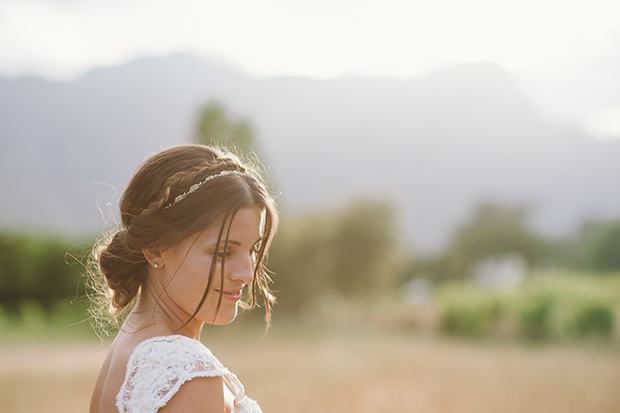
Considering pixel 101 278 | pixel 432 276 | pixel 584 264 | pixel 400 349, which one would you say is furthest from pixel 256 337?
pixel 432 276

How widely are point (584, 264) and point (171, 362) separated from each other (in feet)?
121

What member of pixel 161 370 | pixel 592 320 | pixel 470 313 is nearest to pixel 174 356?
pixel 161 370

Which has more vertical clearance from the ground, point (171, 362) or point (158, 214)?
point (158, 214)

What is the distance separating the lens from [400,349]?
16016 mm

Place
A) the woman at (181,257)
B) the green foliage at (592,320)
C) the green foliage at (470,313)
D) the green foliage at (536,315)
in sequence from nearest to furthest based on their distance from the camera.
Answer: the woman at (181,257), the green foliage at (592,320), the green foliage at (536,315), the green foliage at (470,313)

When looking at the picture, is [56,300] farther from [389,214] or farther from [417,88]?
[417,88]

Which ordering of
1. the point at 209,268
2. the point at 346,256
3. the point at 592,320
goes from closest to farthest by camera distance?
the point at 209,268
the point at 592,320
the point at 346,256

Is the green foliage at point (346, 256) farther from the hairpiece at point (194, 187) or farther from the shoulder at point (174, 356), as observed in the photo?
the shoulder at point (174, 356)

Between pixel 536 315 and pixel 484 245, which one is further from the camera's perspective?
pixel 484 245

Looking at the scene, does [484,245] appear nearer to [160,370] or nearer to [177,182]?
[177,182]

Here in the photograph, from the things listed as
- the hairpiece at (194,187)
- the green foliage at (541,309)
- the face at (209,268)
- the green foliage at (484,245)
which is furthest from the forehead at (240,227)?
the green foliage at (484,245)

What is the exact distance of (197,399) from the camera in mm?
1210

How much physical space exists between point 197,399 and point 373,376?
445 inches

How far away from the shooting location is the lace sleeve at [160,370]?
1225mm
